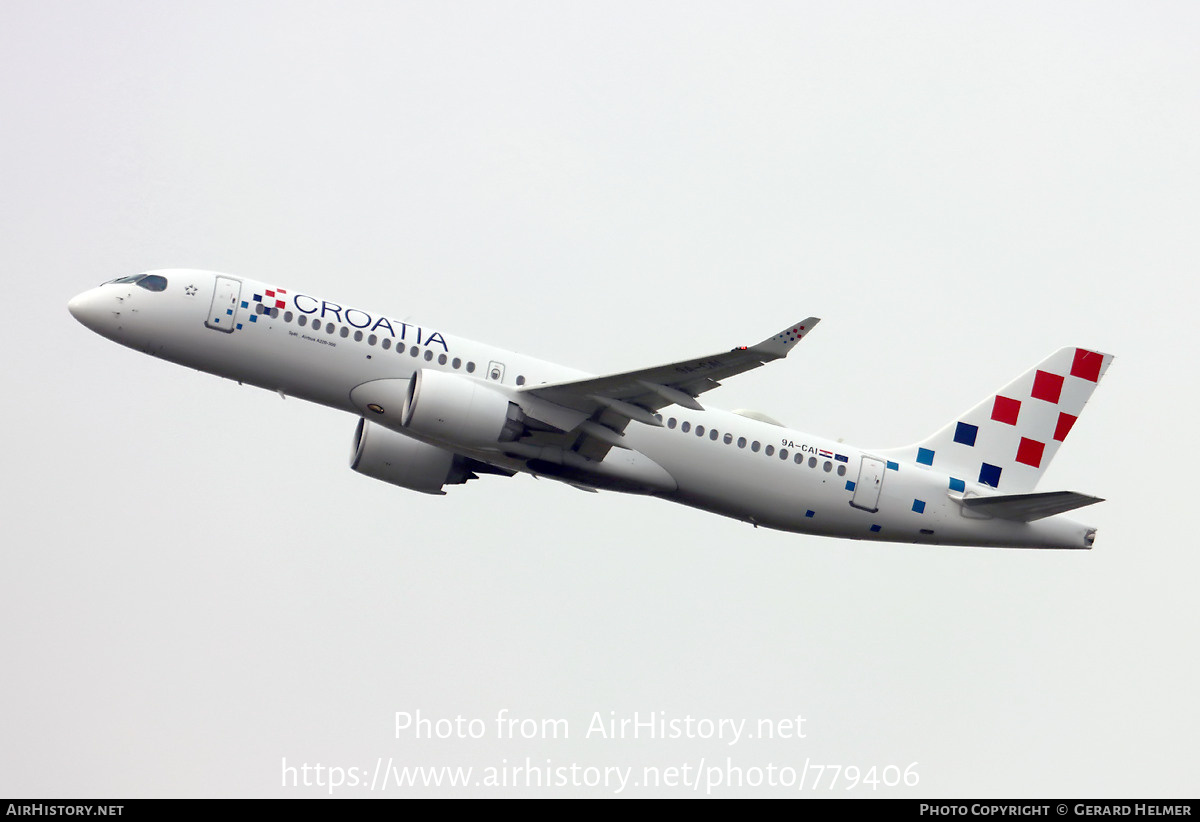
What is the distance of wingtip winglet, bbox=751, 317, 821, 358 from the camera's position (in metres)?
31.0

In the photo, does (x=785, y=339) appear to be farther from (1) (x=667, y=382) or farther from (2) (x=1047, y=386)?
(2) (x=1047, y=386)

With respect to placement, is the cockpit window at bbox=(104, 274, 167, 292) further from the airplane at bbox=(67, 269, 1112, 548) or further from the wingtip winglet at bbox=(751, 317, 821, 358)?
the wingtip winglet at bbox=(751, 317, 821, 358)

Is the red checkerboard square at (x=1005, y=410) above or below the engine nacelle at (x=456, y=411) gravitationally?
above

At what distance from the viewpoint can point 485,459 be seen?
36.9 meters

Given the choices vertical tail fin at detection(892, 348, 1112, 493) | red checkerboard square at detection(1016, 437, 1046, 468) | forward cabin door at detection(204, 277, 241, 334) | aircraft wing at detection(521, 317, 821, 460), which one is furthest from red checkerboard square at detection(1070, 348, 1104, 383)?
forward cabin door at detection(204, 277, 241, 334)

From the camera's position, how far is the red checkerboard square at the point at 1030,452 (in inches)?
1665

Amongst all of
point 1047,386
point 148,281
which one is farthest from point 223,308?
point 1047,386

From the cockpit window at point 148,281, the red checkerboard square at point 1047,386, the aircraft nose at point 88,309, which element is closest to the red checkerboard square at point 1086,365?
the red checkerboard square at point 1047,386

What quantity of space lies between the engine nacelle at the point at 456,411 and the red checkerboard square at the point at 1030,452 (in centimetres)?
1635

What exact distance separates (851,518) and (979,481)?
192 inches

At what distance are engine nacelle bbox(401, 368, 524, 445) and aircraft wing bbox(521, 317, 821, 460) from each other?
3.32 feet

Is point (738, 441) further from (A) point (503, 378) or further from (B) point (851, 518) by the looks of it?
Answer: (A) point (503, 378)

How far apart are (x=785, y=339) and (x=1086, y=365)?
16176 millimetres

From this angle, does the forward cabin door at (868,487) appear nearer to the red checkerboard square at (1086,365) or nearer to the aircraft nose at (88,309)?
the red checkerboard square at (1086,365)
